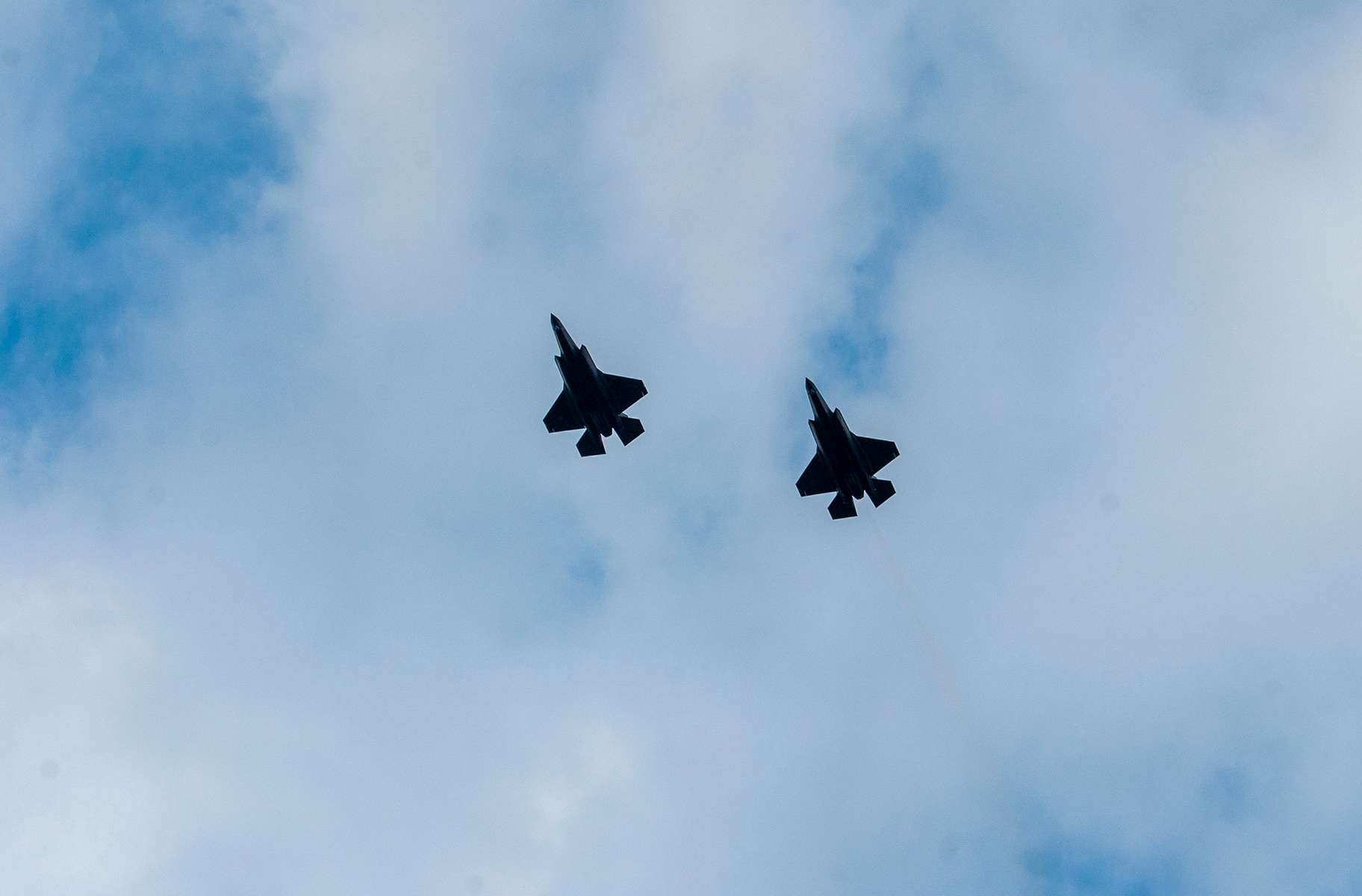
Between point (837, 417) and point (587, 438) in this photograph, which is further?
point (587, 438)

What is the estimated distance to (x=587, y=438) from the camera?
92.7m

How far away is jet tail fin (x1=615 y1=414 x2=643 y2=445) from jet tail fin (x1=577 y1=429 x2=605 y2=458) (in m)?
2.71

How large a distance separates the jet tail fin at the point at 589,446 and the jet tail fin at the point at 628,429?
2709mm

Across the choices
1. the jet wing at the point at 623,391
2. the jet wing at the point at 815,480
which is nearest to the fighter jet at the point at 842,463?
the jet wing at the point at 815,480

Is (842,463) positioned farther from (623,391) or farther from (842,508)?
(623,391)

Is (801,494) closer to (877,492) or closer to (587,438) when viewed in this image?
(877,492)

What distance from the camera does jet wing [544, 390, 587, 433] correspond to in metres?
91.6

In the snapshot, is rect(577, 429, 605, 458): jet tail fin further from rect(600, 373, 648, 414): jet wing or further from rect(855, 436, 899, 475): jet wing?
rect(855, 436, 899, 475): jet wing

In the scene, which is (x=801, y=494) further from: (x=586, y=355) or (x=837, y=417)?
(x=586, y=355)

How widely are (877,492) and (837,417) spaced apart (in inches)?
301

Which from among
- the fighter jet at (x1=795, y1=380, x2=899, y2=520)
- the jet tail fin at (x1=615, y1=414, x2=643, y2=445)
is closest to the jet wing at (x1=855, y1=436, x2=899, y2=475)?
the fighter jet at (x1=795, y1=380, x2=899, y2=520)

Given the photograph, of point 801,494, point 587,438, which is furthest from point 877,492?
point 587,438

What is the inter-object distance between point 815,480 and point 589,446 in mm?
17005

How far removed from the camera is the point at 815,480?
92438 mm
